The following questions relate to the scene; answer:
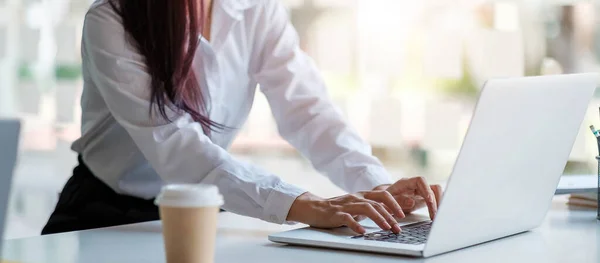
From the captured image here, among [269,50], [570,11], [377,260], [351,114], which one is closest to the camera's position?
[377,260]

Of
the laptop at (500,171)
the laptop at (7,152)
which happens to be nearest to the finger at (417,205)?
the laptop at (500,171)

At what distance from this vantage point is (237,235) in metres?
1.45

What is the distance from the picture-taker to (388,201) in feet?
4.76

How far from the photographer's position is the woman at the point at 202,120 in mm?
1534

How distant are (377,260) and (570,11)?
7.01 feet

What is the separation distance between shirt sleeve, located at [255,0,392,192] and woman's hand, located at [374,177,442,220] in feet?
1.01

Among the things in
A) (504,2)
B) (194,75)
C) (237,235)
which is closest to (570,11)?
(504,2)

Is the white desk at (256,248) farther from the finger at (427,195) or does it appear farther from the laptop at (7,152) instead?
the laptop at (7,152)

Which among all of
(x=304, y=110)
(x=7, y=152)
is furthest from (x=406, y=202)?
(x=7, y=152)

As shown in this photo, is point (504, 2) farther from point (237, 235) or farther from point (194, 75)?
point (237, 235)

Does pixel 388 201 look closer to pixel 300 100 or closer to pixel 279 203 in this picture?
pixel 279 203

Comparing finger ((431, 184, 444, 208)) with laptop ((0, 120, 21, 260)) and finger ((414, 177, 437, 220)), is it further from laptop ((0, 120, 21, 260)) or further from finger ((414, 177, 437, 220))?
laptop ((0, 120, 21, 260))

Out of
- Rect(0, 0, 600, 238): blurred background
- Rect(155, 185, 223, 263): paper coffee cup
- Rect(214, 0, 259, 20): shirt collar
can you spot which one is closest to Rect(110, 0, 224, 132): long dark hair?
Rect(214, 0, 259, 20): shirt collar

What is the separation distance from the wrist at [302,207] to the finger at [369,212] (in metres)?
0.07
